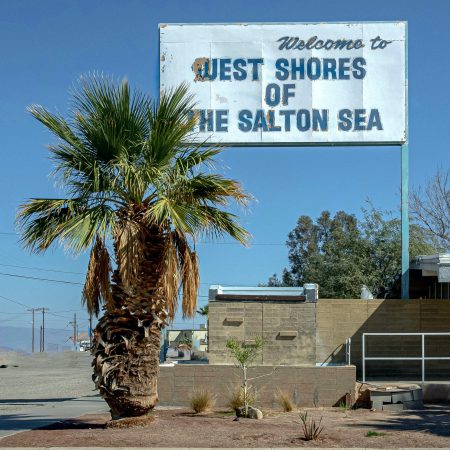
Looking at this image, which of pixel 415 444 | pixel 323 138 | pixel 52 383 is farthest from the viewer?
pixel 52 383

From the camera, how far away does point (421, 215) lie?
38969mm

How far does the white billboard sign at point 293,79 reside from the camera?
23688 millimetres

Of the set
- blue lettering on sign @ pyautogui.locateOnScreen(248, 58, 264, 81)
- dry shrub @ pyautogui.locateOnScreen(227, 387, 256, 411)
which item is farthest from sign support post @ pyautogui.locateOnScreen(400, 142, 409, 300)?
dry shrub @ pyautogui.locateOnScreen(227, 387, 256, 411)

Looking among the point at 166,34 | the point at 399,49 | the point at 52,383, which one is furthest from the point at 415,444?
the point at 52,383

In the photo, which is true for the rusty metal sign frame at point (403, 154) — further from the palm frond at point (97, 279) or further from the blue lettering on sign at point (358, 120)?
the palm frond at point (97, 279)

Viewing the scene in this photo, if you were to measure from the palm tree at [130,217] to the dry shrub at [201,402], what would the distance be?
8.75 feet

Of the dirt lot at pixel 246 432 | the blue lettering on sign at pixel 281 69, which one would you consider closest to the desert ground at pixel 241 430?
the dirt lot at pixel 246 432

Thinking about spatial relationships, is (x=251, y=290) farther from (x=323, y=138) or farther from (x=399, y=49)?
(x=399, y=49)

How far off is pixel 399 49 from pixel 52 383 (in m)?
20.5

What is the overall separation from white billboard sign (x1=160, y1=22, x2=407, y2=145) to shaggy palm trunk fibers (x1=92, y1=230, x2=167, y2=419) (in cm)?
941

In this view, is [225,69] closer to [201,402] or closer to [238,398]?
[238,398]

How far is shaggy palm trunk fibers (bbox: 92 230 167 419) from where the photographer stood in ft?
48.7

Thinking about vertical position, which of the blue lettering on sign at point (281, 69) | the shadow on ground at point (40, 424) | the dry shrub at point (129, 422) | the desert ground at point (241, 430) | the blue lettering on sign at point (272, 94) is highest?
the blue lettering on sign at point (281, 69)

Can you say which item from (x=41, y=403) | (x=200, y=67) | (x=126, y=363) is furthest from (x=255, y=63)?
(x=126, y=363)
